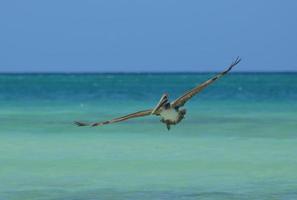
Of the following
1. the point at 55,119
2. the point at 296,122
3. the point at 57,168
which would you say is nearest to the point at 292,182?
the point at 57,168

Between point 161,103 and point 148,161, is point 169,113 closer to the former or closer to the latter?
point 161,103

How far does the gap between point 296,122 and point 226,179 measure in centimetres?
1423

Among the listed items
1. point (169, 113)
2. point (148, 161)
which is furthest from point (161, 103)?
point (148, 161)

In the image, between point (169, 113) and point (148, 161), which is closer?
point (169, 113)

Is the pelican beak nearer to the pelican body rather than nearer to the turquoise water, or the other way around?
the pelican body

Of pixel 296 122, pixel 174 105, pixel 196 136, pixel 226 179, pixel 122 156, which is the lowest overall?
pixel 174 105

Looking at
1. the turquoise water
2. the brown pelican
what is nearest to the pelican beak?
the brown pelican

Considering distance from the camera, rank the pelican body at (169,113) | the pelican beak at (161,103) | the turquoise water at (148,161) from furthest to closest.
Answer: the turquoise water at (148,161)
the pelican body at (169,113)
the pelican beak at (161,103)

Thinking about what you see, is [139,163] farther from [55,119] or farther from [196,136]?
[55,119]

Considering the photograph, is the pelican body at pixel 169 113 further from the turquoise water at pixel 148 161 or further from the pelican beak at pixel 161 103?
the turquoise water at pixel 148 161

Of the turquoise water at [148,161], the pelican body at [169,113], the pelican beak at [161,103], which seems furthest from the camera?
the turquoise water at [148,161]

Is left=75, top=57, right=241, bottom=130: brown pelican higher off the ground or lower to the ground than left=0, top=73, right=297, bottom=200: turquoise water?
lower

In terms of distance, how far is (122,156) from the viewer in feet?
63.2

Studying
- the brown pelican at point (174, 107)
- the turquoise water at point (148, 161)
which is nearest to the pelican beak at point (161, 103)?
the brown pelican at point (174, 107)
